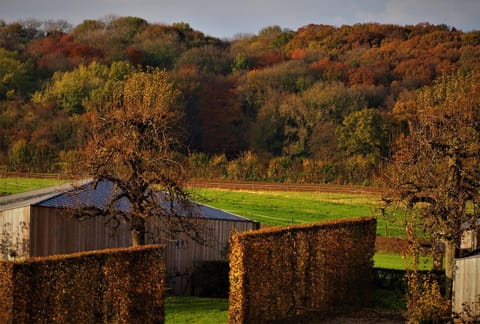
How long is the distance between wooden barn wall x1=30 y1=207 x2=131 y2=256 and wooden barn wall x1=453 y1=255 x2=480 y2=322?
38.4 feet

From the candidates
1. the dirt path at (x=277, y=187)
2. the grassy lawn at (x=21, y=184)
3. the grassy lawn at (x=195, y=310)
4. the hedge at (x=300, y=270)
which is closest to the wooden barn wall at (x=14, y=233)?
the grassy lawn at (x=195, y=310)

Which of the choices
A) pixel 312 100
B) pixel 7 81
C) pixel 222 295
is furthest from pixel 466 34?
pixel 222 295

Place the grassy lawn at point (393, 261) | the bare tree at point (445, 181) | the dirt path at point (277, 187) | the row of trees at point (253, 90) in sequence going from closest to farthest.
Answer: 1. the bare tree at point (445, 181)
2. the grassy lawn at point (393, 261)
3. the dirt path at point (277, 187)
4. the row of trees at point (253, 90)

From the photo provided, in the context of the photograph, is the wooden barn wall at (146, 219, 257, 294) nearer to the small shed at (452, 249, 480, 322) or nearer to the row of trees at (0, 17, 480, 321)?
the row of trees at (0, 17, 480, 321)

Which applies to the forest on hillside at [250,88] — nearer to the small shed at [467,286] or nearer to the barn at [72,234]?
the barn at [72,234]

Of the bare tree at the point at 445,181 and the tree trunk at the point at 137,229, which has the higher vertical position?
the bare tree at the point at 445,181

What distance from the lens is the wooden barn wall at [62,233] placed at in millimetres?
29766

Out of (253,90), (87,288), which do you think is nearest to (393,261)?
(87,288)

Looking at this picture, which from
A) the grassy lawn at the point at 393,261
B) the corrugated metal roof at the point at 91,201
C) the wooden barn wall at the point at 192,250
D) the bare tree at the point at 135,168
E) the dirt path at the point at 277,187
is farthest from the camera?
the dirt path at the point at 277,187

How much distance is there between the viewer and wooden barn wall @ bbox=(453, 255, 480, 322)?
22.5 m

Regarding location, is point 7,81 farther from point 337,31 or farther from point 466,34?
point 466,34

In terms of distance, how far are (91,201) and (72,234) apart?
63.3 inches

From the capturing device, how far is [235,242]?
76.1 feet

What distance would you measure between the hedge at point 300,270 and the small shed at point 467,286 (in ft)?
14.4
